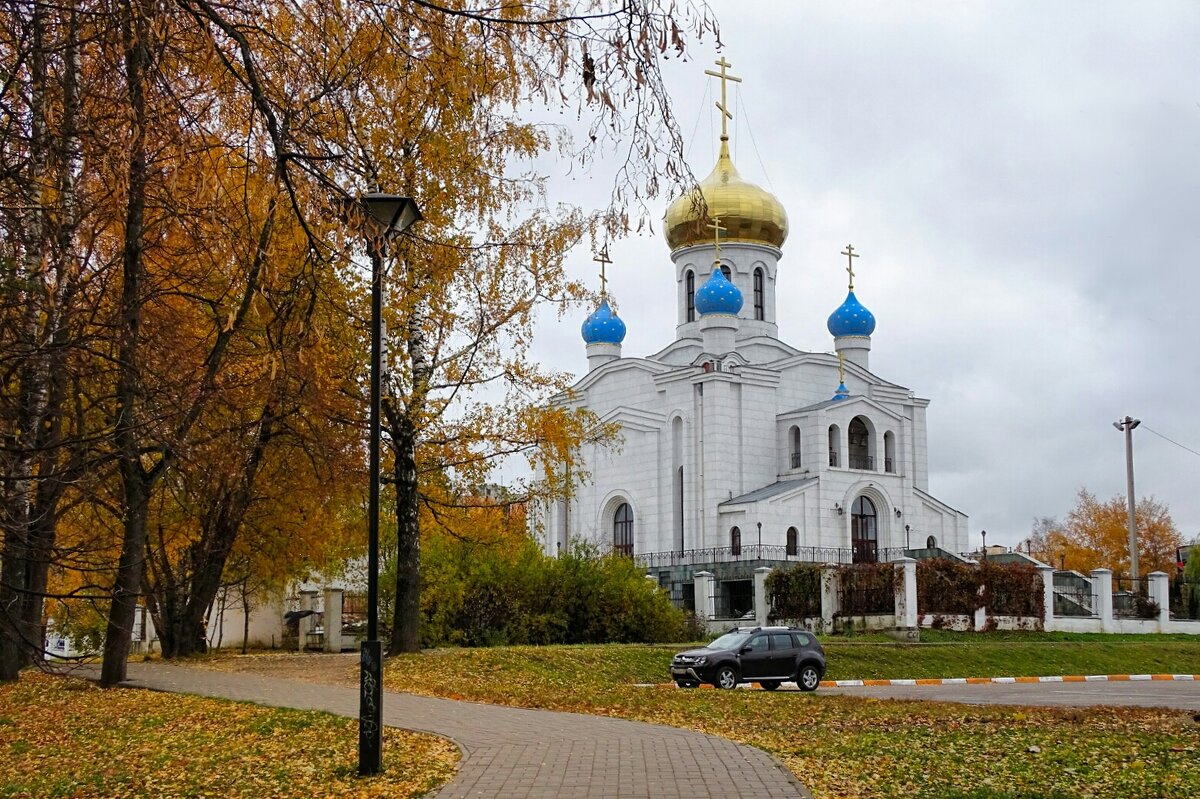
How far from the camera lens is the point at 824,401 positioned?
47062 millimetres

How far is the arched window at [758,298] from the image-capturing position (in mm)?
50562

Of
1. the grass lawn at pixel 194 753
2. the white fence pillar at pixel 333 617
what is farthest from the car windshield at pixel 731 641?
the white fence pillar at pixel 333 617

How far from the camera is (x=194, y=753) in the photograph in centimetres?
1059

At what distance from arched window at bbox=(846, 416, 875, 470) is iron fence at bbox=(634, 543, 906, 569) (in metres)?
3.72

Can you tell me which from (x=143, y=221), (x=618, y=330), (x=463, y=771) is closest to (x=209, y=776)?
(x=463, y=771)

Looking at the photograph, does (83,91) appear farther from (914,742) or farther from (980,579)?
(980,579)

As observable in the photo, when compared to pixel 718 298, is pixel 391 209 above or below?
below

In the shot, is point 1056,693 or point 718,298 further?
point 718,298

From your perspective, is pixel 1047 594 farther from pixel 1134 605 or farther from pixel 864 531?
pixel 864 531

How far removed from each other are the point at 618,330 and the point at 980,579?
22.4m

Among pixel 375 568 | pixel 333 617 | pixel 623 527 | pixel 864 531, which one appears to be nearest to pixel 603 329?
pixel 623 527

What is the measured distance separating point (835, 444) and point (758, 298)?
7592 millimetres

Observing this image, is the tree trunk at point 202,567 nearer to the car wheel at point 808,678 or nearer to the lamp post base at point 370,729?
the car wheel at point 808,678

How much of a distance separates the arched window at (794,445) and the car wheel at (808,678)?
25.2m
